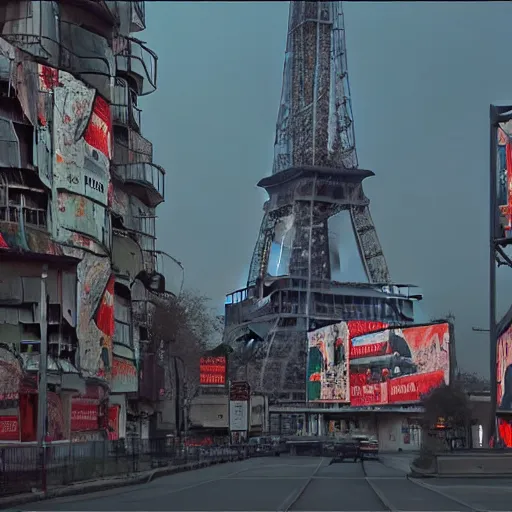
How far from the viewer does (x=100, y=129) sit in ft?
163

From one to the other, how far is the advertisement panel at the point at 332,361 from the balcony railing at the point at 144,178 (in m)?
44.4

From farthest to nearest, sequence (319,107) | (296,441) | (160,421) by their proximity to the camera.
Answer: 1. (319,107)
2. (296,441)
3. (160,421)

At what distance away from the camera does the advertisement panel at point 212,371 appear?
93.4 meters

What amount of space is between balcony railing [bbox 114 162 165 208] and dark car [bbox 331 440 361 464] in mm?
20669

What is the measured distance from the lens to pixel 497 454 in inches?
1412

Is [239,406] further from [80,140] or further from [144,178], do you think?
[80,140]

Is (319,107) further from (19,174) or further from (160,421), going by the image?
(19,174)

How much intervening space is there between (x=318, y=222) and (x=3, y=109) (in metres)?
105

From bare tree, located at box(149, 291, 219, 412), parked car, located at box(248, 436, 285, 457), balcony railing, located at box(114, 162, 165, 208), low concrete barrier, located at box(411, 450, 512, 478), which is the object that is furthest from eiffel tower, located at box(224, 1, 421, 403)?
low concrete barrier, located at box(411, 450, 512, 478)

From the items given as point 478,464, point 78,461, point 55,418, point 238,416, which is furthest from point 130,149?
point 478,464

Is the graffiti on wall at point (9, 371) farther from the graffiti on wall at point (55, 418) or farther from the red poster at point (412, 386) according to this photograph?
the red poster at point (412, 386)

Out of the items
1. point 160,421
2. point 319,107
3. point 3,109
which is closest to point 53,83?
point 3,109

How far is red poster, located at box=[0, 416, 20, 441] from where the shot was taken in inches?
1693

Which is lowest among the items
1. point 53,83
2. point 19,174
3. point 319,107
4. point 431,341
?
point 431,341
